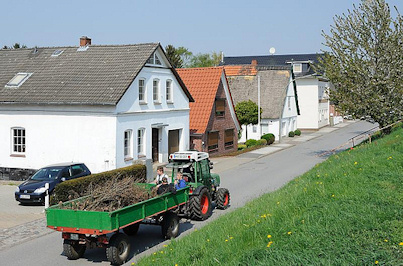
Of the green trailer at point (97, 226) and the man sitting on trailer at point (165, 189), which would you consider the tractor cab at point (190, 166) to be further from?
the green trailer at point (97, 226)

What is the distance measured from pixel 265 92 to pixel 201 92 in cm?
1547

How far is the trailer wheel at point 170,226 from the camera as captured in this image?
43.1 ft

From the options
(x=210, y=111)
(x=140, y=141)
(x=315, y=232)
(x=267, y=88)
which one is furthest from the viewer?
(x=267, y=88)

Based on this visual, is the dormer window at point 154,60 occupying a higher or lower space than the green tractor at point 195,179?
higher

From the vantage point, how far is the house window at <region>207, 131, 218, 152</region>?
110ft

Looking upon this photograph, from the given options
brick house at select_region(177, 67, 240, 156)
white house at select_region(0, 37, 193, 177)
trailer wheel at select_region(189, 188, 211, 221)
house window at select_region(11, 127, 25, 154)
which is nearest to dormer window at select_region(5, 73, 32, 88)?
white house at select_region(0, 37, 193, 177)

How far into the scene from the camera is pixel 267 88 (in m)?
48.6

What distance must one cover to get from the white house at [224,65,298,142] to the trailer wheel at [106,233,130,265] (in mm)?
34619

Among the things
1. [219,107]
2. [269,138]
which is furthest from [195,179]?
[269,138]

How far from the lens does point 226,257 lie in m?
8.64

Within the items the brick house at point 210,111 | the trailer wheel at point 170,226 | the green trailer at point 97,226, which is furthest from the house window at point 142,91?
the green trailer at point 97,226

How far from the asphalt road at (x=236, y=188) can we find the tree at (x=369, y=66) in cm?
471

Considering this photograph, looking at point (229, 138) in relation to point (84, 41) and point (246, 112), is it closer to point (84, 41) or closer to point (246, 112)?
point (246, 112)

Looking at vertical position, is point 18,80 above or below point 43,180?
above
